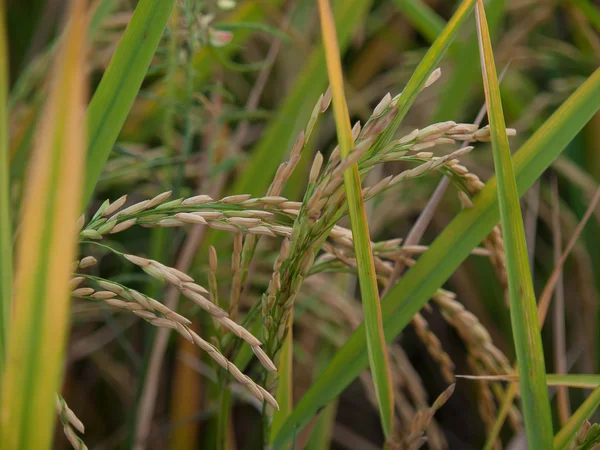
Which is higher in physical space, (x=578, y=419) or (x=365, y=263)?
(x=365, y=263)

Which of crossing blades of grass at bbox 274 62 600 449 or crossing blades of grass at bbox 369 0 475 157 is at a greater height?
crossing blades of grass at bbox 369 0 475 157

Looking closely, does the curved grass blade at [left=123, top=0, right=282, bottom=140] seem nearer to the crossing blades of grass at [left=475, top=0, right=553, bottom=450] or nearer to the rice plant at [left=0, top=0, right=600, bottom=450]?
the rice plant at [left=0, top=0, right=600, bottom=450]

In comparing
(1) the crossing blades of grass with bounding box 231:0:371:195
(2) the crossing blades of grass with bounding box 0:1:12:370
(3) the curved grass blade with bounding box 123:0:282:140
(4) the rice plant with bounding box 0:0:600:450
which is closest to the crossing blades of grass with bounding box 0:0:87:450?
(4) the rice plant with bounding box 0:0:600:450

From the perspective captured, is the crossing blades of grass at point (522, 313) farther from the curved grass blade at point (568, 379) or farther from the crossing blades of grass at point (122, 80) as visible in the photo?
the crossing blades of grass at point (122, 80)

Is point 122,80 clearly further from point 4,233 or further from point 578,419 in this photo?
point 578,419

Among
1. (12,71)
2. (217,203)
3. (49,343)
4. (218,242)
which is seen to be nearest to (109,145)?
(217,203)

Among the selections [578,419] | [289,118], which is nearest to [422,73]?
[578,419]
